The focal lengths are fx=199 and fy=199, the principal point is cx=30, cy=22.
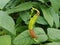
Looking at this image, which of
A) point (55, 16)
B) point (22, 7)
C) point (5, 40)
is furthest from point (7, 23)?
point (55, 16)

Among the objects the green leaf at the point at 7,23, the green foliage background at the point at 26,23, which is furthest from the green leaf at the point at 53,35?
the green leaf at the point at 7,23

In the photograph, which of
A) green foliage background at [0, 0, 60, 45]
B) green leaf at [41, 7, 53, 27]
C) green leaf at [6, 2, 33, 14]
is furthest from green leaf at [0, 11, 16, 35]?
green leaf at [41, 7, 53, 27]

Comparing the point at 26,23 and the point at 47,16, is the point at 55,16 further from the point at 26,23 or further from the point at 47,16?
the point at 26,23

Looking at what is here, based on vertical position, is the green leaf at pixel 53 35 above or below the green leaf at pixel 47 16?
below

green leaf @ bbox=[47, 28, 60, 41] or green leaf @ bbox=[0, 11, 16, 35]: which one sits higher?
green leaf @ bbox=[0, 11, 16, 35]

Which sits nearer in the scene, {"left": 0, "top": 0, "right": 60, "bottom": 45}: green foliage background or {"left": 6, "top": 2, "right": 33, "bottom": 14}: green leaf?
{"left": 0, "top": 0, "right": 60, "bottom": 45}: green foliage background

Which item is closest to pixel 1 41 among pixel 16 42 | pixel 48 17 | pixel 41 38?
pixel 16 42

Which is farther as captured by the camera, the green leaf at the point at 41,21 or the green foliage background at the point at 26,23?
the green leaf at the point at 41,21

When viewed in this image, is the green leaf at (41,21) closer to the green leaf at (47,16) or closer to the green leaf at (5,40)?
the green leaf at (47,16)

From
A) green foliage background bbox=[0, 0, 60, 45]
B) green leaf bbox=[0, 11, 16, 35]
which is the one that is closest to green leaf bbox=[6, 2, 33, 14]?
green foliage background bbox=[0, 0, 60, 45]

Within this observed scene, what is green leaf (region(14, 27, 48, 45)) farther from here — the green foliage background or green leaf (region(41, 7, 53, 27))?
green leaf (region(41, 7, 53, 27))

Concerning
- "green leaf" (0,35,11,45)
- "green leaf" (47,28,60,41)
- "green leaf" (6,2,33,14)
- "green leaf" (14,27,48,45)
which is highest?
"green leaf" (6,2,33,14)
